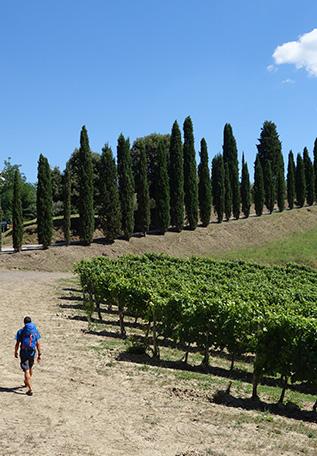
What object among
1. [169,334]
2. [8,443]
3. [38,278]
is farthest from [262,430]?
[38,278]

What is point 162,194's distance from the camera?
54344mm

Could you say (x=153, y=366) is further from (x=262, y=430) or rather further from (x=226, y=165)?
(x=226, y=165)

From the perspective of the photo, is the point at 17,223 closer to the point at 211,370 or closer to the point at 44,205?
the point at 44,205

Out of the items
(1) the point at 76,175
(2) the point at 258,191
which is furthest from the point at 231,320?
(1) the point at 76,175

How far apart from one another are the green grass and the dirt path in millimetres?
35762

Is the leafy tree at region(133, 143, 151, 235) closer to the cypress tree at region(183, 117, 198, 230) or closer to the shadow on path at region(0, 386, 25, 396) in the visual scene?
the cypress tree at region(183, 117, 198, 230)

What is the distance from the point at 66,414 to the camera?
33.5 feet

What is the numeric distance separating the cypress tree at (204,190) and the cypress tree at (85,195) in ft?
49.9

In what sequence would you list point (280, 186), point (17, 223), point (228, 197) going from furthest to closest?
point (280, 186)
point (228, 197)
point (17, 223)

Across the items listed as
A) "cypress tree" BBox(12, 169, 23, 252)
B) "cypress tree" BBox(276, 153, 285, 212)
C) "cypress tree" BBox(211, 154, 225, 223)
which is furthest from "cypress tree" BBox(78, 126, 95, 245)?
"cypress tree" BBox(276, 153, 285, 212)

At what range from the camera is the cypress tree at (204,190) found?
190 ft

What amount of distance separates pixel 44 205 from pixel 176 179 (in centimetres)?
1647

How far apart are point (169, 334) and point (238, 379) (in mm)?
3023

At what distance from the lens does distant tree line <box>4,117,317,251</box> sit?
46625mm
